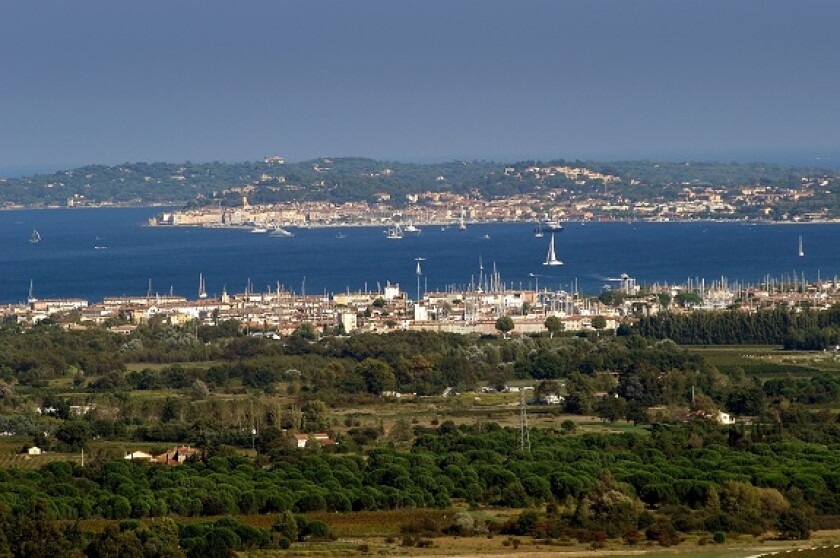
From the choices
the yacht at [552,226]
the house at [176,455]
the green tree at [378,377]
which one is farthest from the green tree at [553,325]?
the yacht at [552,226]

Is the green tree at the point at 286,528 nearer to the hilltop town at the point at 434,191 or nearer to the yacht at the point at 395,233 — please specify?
the yacht at the point at 395,233

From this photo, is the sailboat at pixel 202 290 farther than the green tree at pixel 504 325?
Yes

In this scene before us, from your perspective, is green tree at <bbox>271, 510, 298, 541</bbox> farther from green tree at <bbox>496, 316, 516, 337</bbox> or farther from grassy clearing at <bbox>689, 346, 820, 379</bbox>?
green tree at <bbox>496, 316, 516, 337</bbox>

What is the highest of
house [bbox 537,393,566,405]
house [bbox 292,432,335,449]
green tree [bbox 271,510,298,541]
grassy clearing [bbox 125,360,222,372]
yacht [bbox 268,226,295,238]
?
green tree [bbox 271,510,298,541]

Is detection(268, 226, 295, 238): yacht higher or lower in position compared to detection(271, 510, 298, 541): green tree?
lower

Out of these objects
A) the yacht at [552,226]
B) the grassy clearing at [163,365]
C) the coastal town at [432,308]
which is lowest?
the yacht at [552,226]

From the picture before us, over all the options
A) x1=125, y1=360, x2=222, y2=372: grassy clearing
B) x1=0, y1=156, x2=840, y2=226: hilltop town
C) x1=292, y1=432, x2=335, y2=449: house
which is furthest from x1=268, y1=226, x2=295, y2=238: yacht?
x1=292, y1=432, x2=335, y2=449: house

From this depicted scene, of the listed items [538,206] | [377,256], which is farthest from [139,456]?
[538,206]

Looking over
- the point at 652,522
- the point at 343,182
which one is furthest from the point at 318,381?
the point at 343,182
